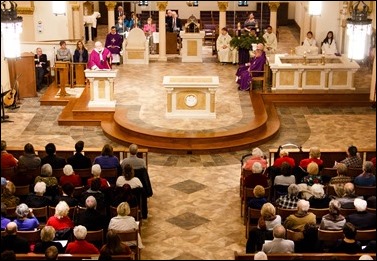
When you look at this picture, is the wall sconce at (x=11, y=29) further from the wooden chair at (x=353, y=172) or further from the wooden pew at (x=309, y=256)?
the wooden chair at (x=353, y=172)

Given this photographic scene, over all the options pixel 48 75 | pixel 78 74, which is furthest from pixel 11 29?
pixel 48 75

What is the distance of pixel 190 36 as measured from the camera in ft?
72.6

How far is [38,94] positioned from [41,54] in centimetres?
129

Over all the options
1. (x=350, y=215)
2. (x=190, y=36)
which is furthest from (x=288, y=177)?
(x=190, y=36)

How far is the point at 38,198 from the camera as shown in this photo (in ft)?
32.9

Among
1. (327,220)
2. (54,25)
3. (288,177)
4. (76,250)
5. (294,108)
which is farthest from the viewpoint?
(54,25)

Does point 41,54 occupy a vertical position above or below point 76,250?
above

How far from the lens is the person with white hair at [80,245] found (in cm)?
844

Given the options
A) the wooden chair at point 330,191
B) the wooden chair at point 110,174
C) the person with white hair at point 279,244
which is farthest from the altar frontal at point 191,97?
the person with white hair at point 279,244

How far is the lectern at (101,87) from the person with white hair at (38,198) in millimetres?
6685

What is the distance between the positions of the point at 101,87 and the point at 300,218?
28.3ft

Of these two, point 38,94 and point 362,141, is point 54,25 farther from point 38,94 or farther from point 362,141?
point 362,141

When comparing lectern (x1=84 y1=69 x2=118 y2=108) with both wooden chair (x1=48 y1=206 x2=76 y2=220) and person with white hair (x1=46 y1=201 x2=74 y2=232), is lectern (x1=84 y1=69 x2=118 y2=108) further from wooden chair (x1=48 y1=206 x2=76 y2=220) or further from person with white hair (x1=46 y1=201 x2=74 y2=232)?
person with white hair (x1=46 y1=201 x2=74 y2=232)

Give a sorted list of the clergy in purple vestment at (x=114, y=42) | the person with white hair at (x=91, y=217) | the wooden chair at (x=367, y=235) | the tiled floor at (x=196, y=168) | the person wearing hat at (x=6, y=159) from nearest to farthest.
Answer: the wooden chair at (x=367, y=235), the person with white hair at (x=91, y=217), the tiled floor at (x=196, y=168), the person wearing hat at (x=6, y=159), the clergy in purple vestment at (x=114, y=42)
